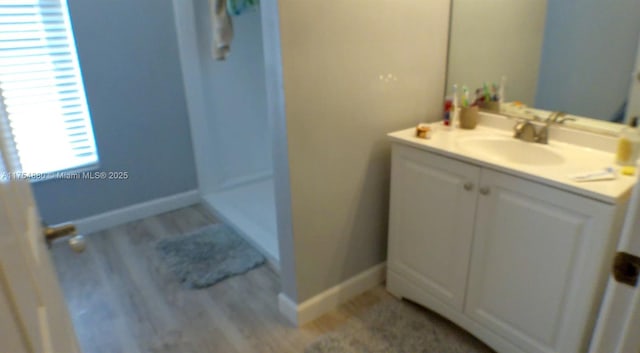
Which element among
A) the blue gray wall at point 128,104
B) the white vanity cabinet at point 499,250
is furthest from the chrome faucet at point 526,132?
the blue gray wall at point 128,104

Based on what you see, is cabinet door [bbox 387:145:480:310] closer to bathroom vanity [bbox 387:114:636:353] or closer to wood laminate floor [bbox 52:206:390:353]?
bathroom vanity [bbox 387:114:636:353]

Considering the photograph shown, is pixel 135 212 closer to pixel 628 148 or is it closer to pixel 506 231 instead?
pixel 506 231

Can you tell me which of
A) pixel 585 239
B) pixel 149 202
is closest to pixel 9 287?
pixel 585 239

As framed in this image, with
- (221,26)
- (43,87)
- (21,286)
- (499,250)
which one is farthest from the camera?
(43,87)

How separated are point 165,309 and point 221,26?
4.74 feet

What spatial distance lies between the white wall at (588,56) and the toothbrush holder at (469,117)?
0.86 feet

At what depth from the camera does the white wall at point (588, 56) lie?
1.51 metres

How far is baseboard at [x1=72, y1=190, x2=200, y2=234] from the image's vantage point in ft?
9.14

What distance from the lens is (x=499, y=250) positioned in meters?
1.55

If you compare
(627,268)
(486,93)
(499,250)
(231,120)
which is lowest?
(499,250)

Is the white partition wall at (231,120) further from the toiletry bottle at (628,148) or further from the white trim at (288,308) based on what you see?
the toiletry bottle at (628,148)

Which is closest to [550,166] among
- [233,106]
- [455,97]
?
[455,97]

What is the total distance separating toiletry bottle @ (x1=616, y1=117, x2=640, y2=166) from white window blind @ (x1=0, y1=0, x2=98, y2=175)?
278 cm

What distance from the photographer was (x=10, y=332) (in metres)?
0.43
